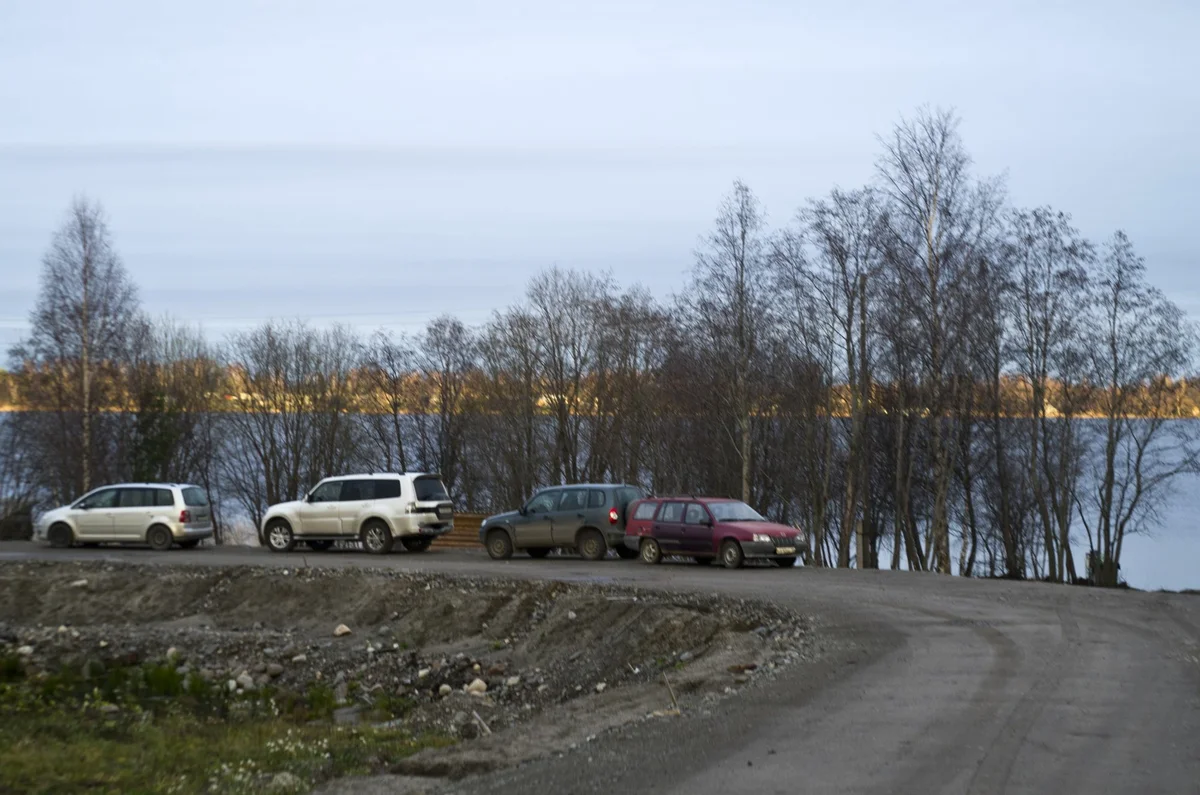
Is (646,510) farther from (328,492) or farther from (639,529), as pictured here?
(328,492)

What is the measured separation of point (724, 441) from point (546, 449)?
41.8 ft

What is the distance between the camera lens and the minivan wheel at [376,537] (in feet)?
97.4

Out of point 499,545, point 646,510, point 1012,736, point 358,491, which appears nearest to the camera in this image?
point 1012,736

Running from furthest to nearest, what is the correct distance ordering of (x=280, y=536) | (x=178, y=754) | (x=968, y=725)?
(x=280, y=536) → (x=178, y=754) → (x=968, y=725)

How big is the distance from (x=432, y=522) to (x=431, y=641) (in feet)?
29.4

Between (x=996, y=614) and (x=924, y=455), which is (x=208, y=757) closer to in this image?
(x=996, y=614)

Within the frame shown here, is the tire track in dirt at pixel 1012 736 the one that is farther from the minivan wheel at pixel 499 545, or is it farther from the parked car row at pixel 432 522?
the minivan wheel at pixel 499 545

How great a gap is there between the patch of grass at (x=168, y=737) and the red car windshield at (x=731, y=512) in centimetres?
1037

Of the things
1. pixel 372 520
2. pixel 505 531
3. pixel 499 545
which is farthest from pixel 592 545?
pixel 372 520

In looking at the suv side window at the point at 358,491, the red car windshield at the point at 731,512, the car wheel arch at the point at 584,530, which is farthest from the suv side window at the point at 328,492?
the red car windshield at the point at 731,512

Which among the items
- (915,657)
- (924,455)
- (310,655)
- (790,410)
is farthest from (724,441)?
(915,657)

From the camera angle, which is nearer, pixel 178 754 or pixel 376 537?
pixel 178 754

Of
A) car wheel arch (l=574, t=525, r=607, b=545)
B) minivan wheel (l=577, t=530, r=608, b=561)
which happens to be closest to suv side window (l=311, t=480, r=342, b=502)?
car wheel arch (l=574, t=525, r=607, b=545)

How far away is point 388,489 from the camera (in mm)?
29812
